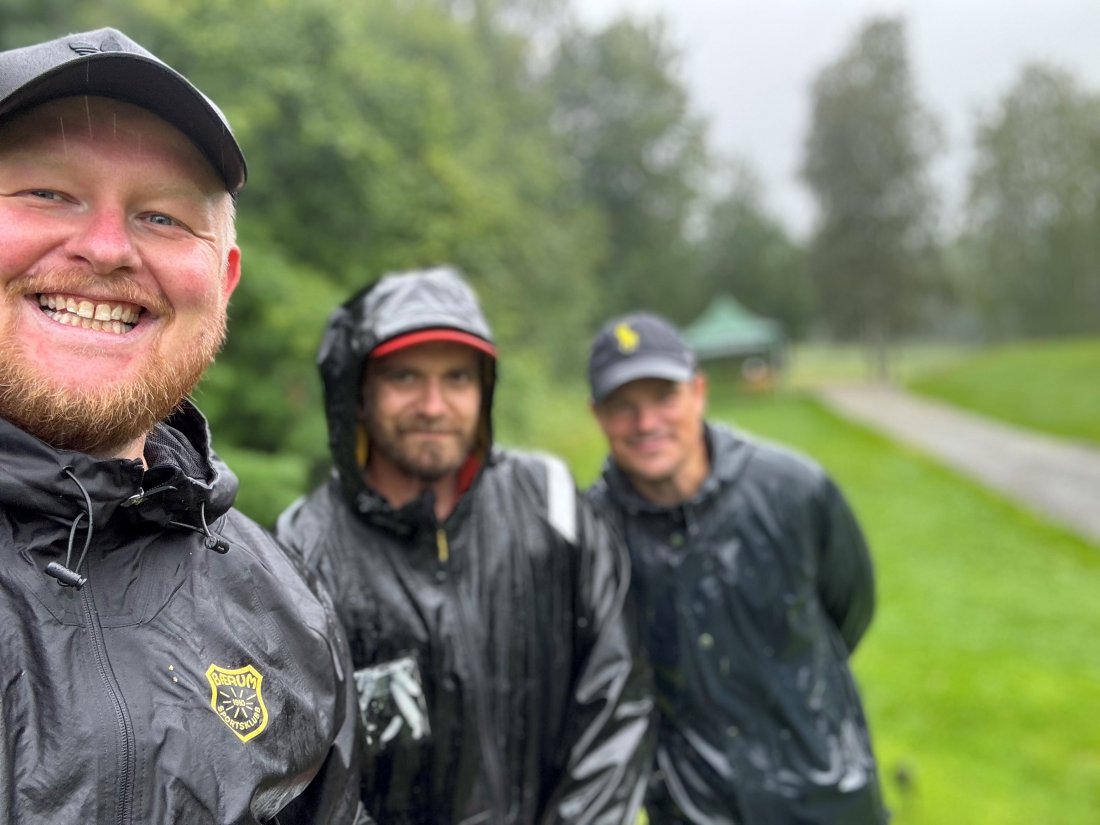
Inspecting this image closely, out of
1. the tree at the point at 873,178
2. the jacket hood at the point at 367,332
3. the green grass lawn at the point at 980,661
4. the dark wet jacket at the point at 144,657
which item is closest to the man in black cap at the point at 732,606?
the jacket hood at the point at 367,332

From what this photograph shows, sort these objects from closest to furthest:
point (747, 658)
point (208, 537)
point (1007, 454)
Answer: point (208, 537)
point (747, 658)
point (1007, 454)

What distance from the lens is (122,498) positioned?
120 centimetres

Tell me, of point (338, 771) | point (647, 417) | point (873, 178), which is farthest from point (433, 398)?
point (873, 178)

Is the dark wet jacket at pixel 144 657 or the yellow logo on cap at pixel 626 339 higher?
the yellow logo on cap at pixel 626 339

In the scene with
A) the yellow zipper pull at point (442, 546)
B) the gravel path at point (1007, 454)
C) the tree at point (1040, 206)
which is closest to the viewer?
the yellow zipper pull at point (442, 546)

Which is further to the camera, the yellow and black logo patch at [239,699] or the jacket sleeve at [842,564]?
the jacket sleeve at [842,564]

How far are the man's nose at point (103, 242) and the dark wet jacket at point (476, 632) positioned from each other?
1.01 m

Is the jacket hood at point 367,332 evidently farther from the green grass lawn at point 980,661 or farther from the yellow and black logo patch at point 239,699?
the green grass lawn at point 980,661

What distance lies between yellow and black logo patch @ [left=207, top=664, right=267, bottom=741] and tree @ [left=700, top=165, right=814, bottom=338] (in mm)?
37988

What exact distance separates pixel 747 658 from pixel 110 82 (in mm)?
2100

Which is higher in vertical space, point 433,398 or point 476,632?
point 433,398

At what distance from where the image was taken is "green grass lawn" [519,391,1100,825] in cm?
484

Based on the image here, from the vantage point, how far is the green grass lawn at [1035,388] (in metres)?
17.9

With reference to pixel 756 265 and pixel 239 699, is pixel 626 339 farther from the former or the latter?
pixel 756 265
